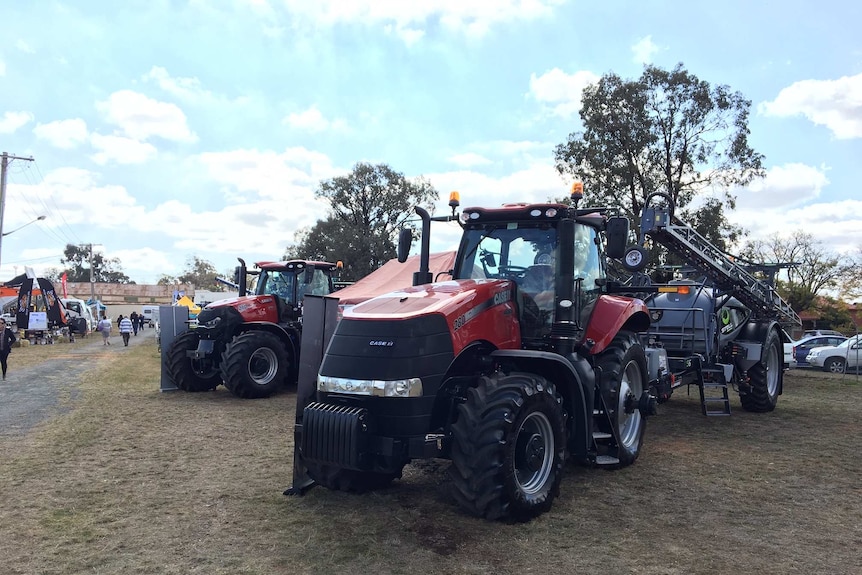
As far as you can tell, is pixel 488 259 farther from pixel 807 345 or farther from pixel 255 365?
pixel 807 345

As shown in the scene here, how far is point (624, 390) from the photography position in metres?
6.58

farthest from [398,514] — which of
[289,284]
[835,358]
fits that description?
[835,358]

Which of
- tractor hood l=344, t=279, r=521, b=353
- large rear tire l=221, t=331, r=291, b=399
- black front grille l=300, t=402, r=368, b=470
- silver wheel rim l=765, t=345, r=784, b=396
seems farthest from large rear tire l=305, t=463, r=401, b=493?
silver wheel rim l=765, t=345, r=784, b=396

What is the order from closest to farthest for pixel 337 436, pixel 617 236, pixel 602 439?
pixel 337 436
pixel 617 236
pixel 602 439

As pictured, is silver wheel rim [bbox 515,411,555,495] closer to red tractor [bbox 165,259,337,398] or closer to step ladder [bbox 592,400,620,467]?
step ladder [bbox 592,400,620,467]

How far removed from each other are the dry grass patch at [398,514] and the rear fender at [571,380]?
1.82ft

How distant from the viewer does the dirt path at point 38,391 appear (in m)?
9.25

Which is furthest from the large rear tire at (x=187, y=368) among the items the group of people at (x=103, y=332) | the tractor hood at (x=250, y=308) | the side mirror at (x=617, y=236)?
the side mirror at (x=617, y=236)

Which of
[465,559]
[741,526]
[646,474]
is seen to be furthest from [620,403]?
[465,559]

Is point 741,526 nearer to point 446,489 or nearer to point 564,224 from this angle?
point 446,489

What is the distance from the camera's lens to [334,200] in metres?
41.4

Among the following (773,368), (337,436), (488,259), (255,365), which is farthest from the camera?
(255,365)

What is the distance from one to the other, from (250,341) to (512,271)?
691 cm

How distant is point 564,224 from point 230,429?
5479mm
